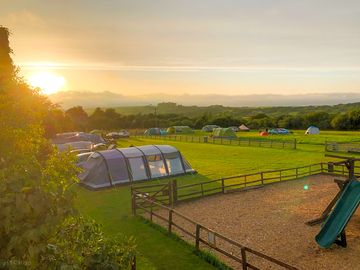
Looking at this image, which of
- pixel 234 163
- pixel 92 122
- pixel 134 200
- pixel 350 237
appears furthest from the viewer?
pixel 92 122

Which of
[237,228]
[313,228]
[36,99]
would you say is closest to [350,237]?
[313,228]

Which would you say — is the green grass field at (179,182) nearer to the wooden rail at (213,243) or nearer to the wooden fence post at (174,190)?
the wooden rail at (213,243)

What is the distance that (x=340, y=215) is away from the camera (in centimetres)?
1320

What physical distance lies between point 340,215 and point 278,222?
8.98 feet

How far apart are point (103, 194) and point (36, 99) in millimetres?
17329

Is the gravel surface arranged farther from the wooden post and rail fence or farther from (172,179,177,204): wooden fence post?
(172,179,177,204): wooden fence post

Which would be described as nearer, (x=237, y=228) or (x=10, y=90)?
(x=10, y=90)

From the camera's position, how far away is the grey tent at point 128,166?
22922 millimetres

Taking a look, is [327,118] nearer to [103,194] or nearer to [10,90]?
[103,194]

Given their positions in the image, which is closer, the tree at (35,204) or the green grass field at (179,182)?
the tree at (35,204)

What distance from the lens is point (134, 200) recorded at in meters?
16.4

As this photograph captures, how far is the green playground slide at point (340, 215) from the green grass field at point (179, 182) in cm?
462

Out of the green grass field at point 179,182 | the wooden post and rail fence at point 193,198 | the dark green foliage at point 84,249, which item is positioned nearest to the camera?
the dark green foliage at point 84,249

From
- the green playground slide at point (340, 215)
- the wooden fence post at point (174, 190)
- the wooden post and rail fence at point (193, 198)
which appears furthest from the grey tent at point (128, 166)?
the green playground slide at point (340, 215)
